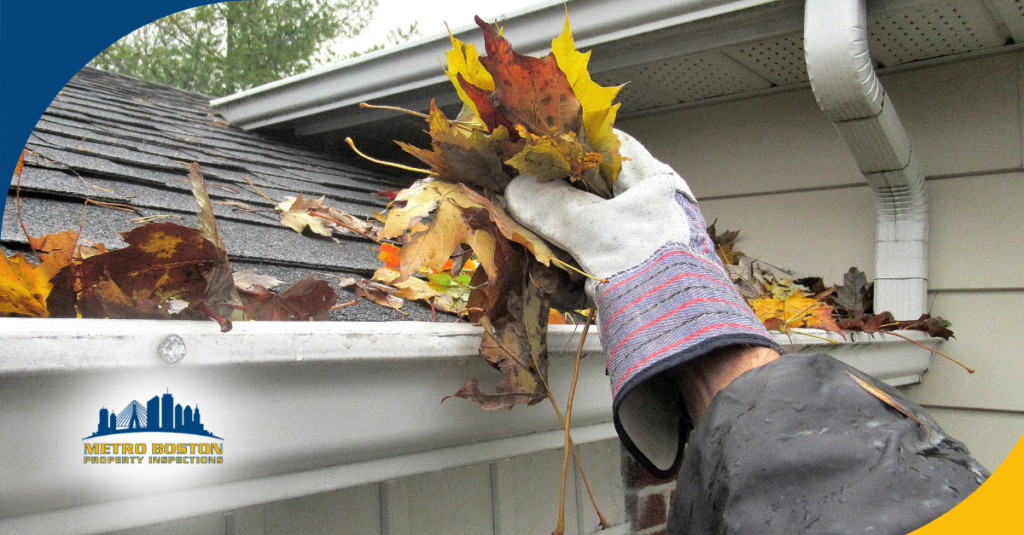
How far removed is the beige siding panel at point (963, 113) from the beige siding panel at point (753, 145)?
0.79 feet

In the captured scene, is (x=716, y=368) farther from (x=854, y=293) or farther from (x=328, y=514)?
(x=854, y=293)

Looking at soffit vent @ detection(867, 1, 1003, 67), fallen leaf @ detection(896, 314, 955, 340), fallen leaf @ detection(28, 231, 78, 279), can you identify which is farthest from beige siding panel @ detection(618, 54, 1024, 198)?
fallen leaf @ detection(28, 231, 78, 279)

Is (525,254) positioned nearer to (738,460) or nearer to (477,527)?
(738,460)

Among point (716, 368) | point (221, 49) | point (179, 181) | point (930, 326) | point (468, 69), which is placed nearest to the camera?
point (716, 368)

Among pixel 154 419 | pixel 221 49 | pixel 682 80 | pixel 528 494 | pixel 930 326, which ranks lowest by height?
pixel 528 494

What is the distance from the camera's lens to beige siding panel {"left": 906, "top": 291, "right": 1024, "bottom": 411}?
7.16ft

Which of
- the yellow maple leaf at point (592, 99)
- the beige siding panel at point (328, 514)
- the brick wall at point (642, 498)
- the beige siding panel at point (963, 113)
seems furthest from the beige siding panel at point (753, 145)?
the beige siding panel at point (328, 514)

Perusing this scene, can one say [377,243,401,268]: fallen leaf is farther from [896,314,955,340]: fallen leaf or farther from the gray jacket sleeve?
[896,314,955,340]: fallen leaf

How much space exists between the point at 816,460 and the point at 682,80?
6.79ft

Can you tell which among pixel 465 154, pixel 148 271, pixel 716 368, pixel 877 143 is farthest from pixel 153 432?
pixel 877 143

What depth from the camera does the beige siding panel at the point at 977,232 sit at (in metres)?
2.15

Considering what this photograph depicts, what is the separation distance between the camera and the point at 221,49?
10.1 m

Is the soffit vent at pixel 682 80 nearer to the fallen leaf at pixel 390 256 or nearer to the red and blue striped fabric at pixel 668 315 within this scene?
the fallen leaf at pixel 390 256

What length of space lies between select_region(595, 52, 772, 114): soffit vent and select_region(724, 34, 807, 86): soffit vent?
4 centimetres
